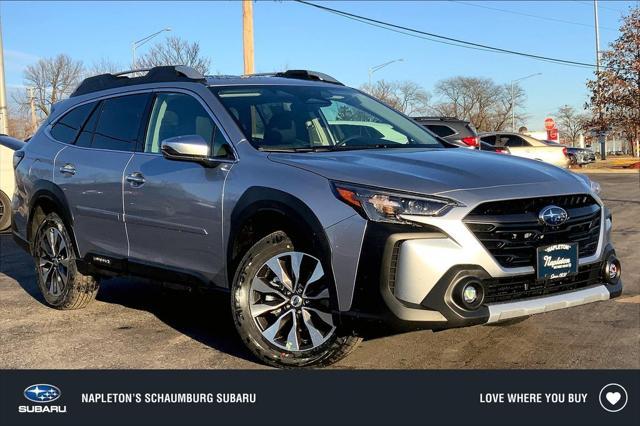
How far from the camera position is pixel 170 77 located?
204 inches

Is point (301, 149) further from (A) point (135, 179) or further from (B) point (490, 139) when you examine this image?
(B) point (490, 139)

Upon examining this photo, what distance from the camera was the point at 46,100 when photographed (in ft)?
210

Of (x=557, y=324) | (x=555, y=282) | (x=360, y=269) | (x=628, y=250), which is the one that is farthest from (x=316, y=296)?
(x=628, y=250)

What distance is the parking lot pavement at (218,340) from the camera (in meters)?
4.32

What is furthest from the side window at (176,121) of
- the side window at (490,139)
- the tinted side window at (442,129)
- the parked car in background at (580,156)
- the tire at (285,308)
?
the parked car in background at (580,156)

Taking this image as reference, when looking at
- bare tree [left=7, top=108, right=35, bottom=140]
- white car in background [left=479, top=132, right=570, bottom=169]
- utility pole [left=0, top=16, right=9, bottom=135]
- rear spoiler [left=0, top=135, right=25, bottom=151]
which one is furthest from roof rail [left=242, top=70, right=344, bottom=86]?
bare tree [left=7, top=108, right=35, bottom=140]

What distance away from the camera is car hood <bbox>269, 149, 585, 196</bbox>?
3.65 m

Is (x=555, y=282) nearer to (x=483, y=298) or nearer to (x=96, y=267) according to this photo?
(x=483, y=298)

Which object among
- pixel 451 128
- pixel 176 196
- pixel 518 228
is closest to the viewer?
pixel 518 228

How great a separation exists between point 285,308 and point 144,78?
245cm

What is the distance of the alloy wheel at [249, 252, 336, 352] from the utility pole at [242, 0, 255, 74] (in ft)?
45.6

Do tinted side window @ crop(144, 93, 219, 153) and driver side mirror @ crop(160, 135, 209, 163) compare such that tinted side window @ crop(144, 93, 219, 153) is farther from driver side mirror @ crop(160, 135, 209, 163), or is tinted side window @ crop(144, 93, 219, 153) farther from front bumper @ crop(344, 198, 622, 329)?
front bumper @ crop(344, 198, 622, 329)

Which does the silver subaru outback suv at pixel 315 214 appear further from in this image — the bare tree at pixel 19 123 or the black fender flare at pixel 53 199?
the bare tree at pixel 19 123

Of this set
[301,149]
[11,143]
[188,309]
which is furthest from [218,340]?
[11,143]
